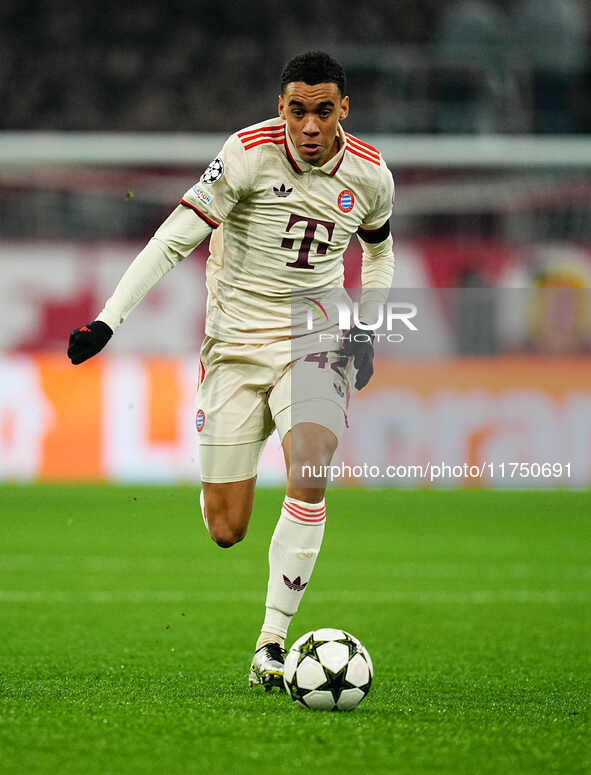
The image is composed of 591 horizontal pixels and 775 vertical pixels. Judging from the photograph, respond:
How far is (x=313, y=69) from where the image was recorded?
437 centimetres

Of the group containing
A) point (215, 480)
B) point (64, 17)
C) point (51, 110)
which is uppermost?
point (64, 17)

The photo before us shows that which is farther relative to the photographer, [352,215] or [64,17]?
[64,17]

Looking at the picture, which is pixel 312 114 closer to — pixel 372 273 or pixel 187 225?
pixel 187 225

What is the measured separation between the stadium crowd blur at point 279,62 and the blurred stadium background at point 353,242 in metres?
0.03

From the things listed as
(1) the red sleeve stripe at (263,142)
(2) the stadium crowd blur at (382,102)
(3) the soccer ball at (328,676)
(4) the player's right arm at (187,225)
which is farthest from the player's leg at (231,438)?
(2) the stadium crowd blur at (382,102)

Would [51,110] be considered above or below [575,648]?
above

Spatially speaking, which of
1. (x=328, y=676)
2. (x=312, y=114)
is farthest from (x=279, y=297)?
(x=328, y=676)

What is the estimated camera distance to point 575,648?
562 cm

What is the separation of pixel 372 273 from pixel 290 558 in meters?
1.23

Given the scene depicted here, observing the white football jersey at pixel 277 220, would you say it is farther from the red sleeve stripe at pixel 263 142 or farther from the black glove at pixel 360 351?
the black glove at pixel 360 351

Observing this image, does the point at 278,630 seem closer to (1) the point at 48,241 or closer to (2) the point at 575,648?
(2) the point at 575,648

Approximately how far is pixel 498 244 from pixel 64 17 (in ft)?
24.8

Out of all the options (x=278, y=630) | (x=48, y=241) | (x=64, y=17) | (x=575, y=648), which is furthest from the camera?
(x=64, y=17)

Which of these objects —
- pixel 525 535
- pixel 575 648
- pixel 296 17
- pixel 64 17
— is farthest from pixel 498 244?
pixel 575 648
